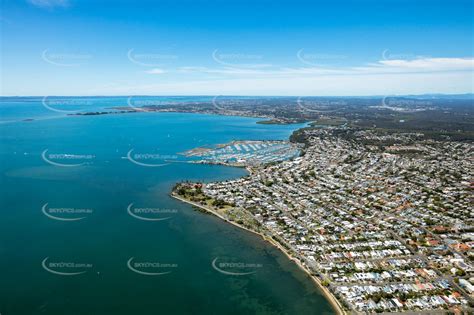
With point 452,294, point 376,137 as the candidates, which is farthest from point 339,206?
point 376,137

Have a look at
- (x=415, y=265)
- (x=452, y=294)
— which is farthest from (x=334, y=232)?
(x=452, y=294)

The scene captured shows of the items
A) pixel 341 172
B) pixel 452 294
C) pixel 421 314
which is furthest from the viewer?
pixel 341 172

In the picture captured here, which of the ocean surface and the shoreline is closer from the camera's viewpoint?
the shoreline

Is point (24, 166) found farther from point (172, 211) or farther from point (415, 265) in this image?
point (415, 265)

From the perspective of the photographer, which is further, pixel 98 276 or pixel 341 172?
pixel 341 172

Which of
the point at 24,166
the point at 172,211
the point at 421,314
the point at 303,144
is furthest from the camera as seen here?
the point at 303,144

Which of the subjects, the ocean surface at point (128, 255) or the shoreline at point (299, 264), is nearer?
the shoreline at point (299, 264)

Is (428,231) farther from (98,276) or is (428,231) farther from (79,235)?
(79,235)

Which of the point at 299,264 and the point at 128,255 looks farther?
the point at 128,255

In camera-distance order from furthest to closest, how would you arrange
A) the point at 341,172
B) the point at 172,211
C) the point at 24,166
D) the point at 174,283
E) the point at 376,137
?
the point at 376,137 < the point at 24,166 < the point at 341,172 < the point at 172,211 < the point at 174,283
